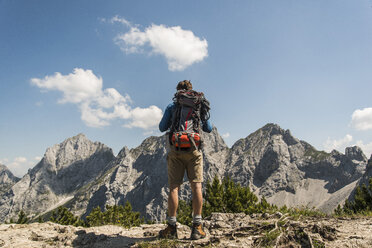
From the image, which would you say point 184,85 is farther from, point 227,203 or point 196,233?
point 227,203

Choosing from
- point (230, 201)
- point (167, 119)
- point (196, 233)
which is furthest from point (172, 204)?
point (230, 201)

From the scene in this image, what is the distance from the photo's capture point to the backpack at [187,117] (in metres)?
5.62

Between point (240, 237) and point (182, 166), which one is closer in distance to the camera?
point (240, 237)

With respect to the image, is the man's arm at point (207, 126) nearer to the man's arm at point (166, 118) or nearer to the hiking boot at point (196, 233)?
the man's arm at point (166, 118)

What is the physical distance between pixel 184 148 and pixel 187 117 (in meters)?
0.86

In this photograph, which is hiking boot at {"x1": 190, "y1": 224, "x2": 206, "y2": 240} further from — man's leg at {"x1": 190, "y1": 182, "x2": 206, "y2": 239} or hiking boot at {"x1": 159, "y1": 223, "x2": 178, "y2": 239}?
hiking boot at {"x1": 159, "y1": 223, "x2": 178, "y2": 239}

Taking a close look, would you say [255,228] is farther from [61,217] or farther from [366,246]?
[61,217]

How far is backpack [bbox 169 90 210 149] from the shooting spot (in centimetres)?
562

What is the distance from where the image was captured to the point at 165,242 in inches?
187

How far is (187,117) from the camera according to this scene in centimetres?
586

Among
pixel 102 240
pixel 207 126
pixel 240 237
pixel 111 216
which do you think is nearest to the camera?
pixel 240 237

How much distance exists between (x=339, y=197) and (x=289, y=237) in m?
213

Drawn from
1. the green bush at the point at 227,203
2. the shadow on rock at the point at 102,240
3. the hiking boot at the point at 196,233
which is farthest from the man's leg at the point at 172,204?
the green bush at the point at 227,203

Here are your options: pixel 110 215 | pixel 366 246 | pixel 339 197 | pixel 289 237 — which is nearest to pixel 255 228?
pixel 289 237
